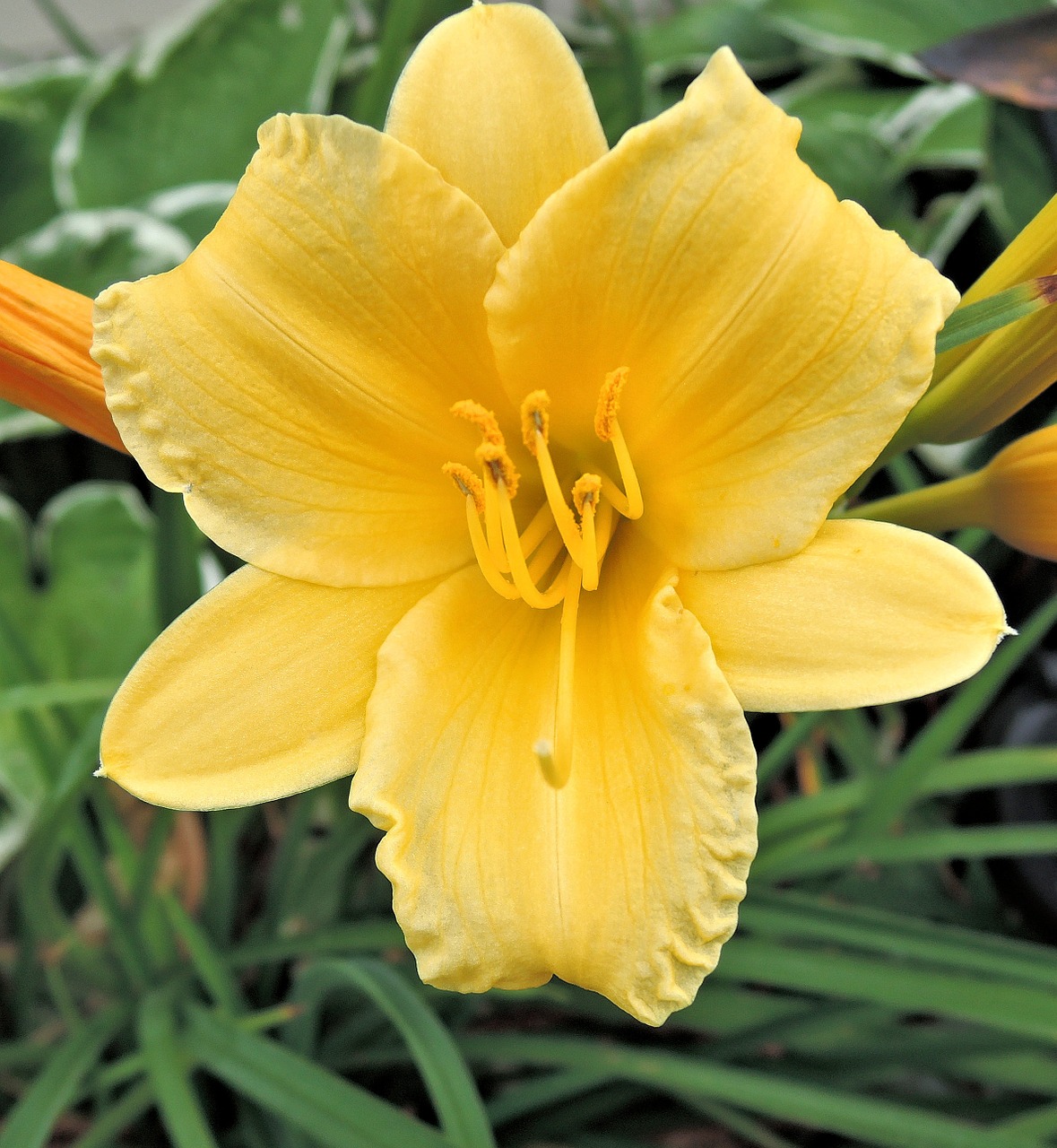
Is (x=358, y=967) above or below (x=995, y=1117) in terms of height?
above

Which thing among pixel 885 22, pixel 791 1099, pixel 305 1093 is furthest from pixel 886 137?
pixel 305 1093

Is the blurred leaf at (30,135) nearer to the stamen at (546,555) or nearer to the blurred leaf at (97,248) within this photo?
the blurred leaf at (97,248)

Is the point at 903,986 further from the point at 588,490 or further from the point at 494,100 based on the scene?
the point at 494,100

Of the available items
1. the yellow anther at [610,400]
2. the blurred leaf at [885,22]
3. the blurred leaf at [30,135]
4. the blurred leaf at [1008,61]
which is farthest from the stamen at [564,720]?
the blurred leaf at [30,135]

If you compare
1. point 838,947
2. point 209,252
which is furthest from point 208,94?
point 838,947

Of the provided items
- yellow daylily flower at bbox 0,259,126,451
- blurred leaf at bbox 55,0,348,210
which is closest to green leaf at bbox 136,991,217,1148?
yellow daylily flower at bbox 0,259,126,451

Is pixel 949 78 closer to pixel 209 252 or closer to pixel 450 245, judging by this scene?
pixel 450 245
